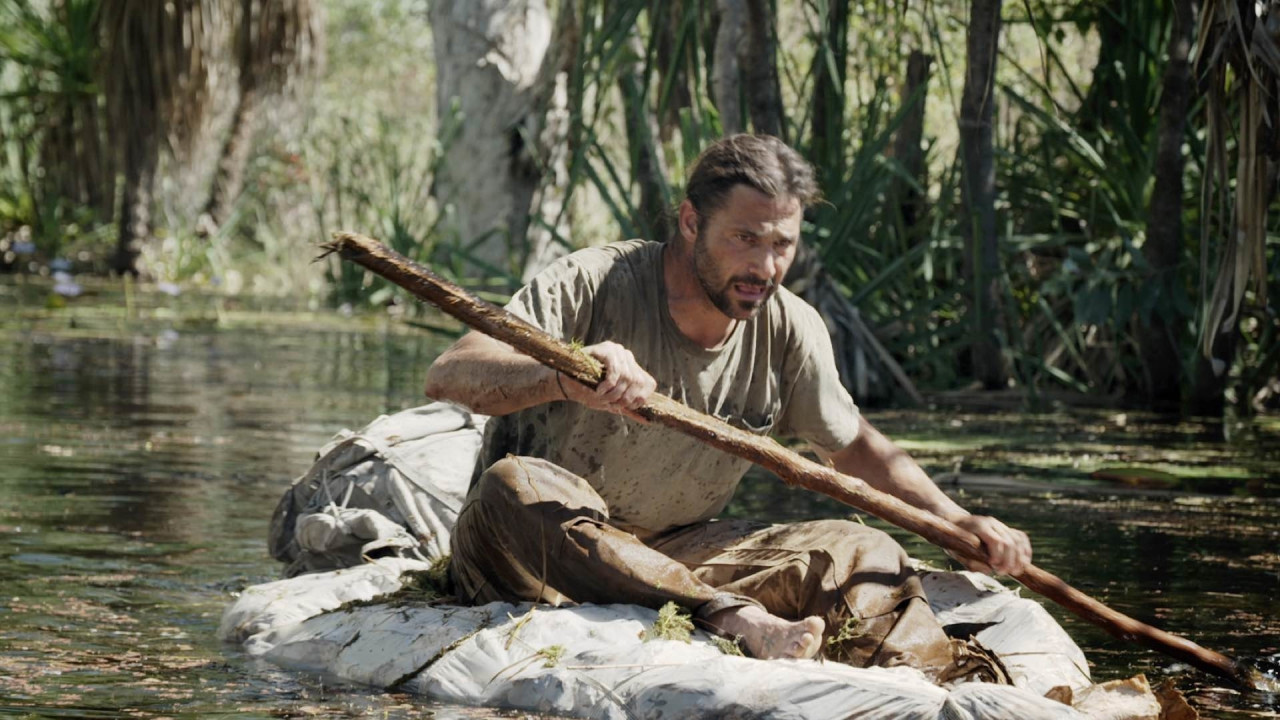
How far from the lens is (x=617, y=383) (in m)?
3.39

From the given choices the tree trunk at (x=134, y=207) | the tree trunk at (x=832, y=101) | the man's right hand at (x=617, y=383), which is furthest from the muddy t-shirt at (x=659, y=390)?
the tree trunk at (x=134, y=207)

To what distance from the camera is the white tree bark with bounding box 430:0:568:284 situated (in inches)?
474

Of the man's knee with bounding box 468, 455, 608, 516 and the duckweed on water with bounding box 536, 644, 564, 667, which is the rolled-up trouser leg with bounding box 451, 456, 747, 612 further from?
the duckweed on water with bounding box 536, 644, 564, 667

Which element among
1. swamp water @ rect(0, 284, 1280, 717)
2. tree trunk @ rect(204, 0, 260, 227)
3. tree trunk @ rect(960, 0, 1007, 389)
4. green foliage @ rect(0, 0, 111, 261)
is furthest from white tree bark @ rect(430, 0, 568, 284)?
green foliage @ rect(0, 0, 111, 261)

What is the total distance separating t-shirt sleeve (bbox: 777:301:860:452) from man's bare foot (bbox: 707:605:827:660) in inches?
25.1

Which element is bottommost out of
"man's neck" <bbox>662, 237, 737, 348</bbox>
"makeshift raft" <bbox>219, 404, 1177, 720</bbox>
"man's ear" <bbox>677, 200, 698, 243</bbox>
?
"makeshift raft" <bbox>219, 404, 1177, 720</bbox>

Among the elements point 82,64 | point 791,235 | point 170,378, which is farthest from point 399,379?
point 82,64

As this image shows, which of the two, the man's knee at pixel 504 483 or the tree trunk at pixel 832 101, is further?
the tree trunk at pixel 832 101

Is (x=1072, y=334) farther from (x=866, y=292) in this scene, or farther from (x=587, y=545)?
(x=587, y=545)

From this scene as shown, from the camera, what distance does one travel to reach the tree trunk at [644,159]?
7777 mm

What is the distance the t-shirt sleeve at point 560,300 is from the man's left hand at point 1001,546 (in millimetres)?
950

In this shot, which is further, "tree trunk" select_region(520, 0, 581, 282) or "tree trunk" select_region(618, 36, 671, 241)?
"tree trunk" select_region(520, 0, 581, 282)

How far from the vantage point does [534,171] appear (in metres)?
12.7

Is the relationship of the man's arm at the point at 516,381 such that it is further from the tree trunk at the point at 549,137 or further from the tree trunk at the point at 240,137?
the tree trunk at the point at 240,137
